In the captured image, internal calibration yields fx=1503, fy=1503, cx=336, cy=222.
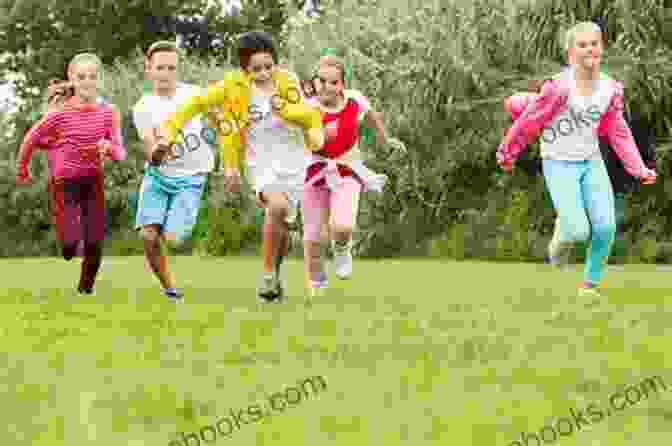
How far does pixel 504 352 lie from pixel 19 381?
8.48ft

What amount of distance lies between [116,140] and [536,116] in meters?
3.59

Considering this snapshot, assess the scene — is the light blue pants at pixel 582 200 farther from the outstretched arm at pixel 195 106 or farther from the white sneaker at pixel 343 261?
the outstretched arm at pixel 195 106

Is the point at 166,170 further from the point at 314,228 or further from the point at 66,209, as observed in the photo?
the point at 314,228

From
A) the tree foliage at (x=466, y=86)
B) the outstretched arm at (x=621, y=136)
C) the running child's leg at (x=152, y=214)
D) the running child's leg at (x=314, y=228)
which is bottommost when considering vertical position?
the tree foliage at (x=466, y=86)

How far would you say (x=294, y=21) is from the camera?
35062 mm

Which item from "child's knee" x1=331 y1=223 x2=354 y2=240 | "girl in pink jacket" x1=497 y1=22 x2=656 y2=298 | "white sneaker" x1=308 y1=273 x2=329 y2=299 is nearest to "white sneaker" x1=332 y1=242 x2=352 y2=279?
"white sneaker" x1=308 y1=273 x2=329 y2=299

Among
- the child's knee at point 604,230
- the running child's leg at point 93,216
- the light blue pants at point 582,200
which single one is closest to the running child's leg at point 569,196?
the light blue pants at point 582,200

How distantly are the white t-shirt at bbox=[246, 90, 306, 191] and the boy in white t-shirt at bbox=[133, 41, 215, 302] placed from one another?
688mm

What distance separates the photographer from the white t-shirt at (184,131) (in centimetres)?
1196

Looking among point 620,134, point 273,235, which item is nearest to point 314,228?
point 273,235

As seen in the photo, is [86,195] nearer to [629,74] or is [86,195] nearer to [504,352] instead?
[504,352]

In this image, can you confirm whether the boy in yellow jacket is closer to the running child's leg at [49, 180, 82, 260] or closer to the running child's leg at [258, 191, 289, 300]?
the running child's leg at [258, 191, 289, 300]

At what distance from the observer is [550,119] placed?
11.4 m

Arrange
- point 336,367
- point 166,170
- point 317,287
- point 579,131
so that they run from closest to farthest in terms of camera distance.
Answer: point 336,367, point 579,131, point 166,170, point 317,287
